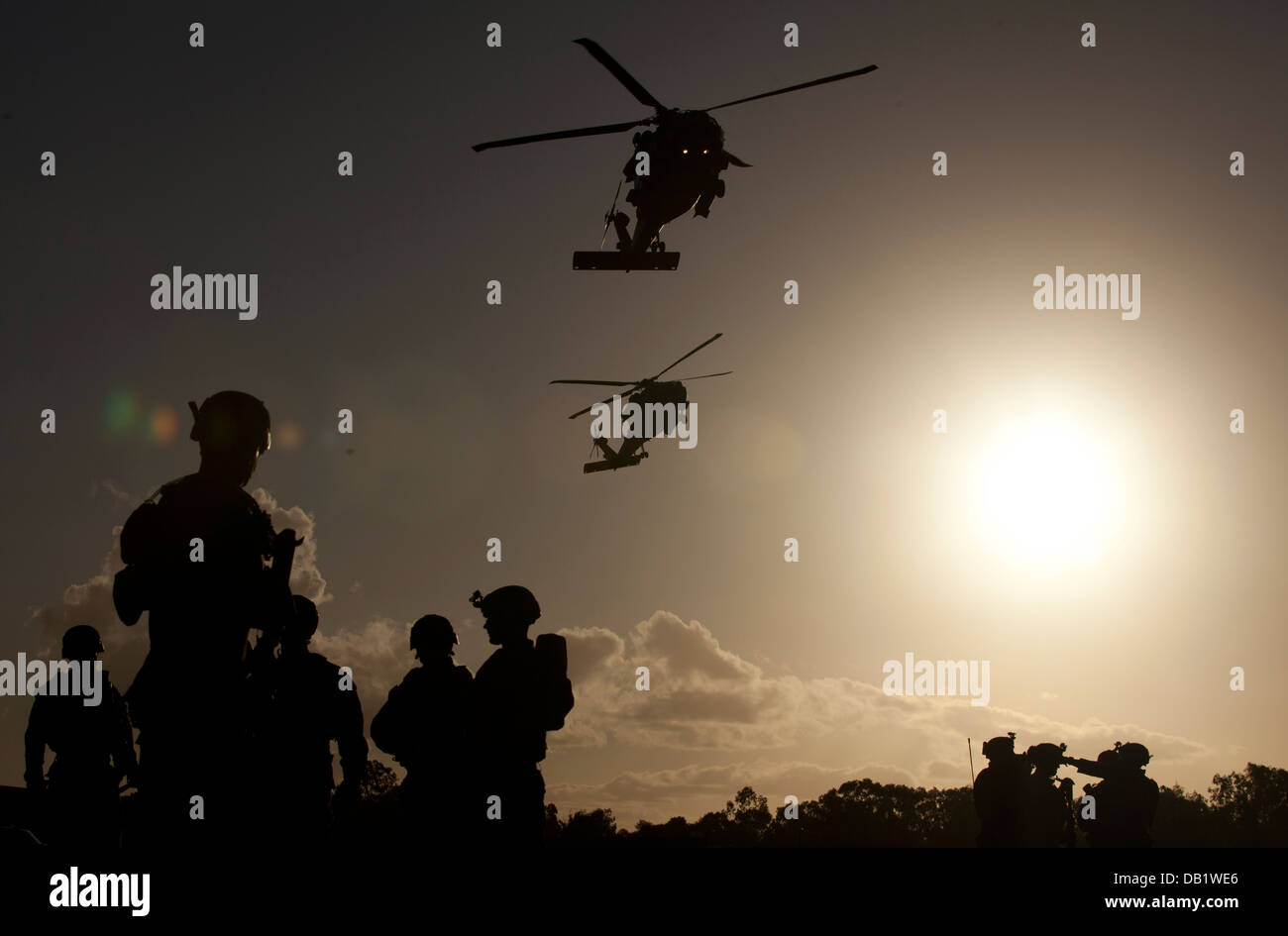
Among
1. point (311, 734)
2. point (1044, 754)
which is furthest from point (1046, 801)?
point (311, 734)

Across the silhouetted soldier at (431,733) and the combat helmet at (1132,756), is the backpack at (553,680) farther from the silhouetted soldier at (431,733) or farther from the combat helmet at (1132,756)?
the combat helmet at (1132,756)

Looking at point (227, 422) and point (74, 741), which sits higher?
point (227, 422)

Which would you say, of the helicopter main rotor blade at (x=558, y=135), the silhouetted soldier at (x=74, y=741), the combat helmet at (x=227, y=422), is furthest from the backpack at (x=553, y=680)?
the helicopter main rotor blade at (x=558, y=135)

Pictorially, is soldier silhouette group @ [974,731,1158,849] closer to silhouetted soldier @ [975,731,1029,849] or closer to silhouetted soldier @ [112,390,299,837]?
silhouetted soldier @ [975,731,1029,849]

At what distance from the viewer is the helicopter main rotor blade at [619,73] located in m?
24.0

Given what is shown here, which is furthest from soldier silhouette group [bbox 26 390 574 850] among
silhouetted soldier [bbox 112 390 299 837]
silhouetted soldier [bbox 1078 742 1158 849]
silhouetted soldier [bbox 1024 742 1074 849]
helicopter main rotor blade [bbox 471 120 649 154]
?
helicopter main rotor blade [bbox 471 120 649 154]

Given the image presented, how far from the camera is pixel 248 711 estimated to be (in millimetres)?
4172

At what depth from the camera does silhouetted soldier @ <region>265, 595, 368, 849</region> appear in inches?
217

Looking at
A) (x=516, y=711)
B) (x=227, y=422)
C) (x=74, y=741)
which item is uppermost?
(x=227, y=422)

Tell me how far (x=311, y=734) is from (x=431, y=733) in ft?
2.23

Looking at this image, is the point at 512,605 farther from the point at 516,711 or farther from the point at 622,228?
the point at 622,228

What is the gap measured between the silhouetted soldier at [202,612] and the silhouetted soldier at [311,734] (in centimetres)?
125
